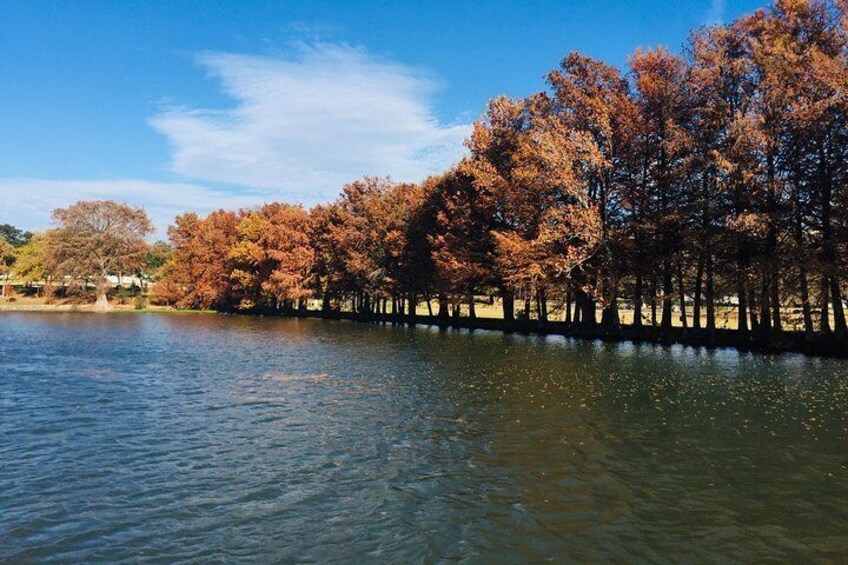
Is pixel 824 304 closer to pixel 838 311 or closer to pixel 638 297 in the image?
pixel 838 311

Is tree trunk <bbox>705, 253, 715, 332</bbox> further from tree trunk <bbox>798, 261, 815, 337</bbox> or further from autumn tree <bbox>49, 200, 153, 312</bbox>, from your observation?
autumn tree <bbox>49, 200, 153, 312</bbox>

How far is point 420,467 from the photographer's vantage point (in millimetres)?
14258

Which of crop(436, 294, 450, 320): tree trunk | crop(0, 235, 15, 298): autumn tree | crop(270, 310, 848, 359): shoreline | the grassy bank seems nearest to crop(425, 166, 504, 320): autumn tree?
crop(270, 310, 848, 359): shoreline

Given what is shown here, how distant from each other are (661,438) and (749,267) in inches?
1162

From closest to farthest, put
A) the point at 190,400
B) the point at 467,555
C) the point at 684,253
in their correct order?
the point at 467,555 < the point at 190,400 < the point at 684,253

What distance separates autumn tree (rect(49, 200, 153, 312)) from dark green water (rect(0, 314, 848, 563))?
304ft

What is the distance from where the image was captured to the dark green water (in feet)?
33.0

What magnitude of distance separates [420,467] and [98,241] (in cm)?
11520

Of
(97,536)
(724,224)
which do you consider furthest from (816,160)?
(97,536)

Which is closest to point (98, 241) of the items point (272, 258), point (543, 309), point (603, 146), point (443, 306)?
point (272, 258)

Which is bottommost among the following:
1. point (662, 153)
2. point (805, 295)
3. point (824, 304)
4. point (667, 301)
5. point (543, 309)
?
point (543, 309)

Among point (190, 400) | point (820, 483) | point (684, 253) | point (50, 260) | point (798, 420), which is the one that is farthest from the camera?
point (50, 260)

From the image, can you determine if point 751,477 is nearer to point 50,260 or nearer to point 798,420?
point 798,420

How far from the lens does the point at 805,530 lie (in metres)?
10.7
